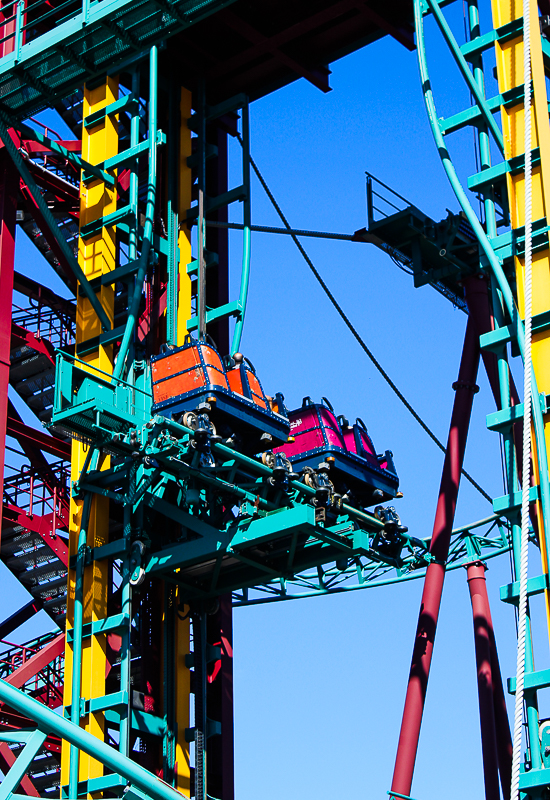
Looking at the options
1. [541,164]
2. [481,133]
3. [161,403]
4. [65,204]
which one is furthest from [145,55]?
[541,164]

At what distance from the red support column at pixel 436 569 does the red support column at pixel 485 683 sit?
1154mm

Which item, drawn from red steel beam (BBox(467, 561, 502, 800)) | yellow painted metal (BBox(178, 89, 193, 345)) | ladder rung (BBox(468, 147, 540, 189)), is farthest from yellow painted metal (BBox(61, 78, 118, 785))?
ladder rung (BBox(468, 147, 540, 189))

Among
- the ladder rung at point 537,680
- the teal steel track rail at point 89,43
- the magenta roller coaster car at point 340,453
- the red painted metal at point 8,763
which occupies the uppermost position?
the teal steel track rail at point 89,43

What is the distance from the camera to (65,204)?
3209 cm

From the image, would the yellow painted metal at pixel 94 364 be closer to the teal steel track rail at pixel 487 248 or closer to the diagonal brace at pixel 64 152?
the diagonal brace at pixel 64 152

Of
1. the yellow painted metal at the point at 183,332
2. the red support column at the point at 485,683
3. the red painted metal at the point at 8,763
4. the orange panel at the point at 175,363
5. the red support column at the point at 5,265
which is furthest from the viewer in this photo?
the red painted metal at the point at 8,763

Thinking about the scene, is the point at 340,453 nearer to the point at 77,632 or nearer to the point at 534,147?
the point at 77,632

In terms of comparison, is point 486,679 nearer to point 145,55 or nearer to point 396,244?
point 396,244

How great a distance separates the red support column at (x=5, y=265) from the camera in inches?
1008

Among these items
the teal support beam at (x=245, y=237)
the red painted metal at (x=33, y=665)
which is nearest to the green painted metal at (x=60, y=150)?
the teal support beam at (x=245, y=237)

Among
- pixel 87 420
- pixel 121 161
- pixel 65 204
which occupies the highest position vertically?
pixel 65 204

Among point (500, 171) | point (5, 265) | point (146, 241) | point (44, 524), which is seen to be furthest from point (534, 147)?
point (44, 524)

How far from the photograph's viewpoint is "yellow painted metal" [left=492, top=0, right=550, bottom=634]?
16.8m

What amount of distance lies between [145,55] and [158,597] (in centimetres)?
1062
